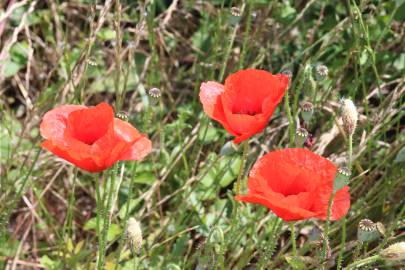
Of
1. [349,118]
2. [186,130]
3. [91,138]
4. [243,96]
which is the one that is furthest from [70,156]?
[186,130]

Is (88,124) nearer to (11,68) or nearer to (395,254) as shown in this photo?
(395,254)

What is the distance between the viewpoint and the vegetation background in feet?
5.39

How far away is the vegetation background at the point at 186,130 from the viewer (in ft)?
5.39

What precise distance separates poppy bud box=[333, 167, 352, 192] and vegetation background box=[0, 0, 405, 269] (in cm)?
26

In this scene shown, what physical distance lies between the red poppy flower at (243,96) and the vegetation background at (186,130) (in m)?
0.17

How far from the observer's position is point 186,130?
2.19 meters

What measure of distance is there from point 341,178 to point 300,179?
0.34ft

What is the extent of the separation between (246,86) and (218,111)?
0.07 m

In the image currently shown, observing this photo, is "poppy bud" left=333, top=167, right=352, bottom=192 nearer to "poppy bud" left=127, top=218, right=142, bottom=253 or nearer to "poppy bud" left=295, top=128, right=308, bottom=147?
"poppy bud" left=295, top=128, right=308, bottom=147

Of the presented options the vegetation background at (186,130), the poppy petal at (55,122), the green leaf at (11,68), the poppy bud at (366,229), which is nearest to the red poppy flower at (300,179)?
the poppy bud at (366,229)

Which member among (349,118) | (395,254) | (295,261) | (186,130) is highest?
(349,118)

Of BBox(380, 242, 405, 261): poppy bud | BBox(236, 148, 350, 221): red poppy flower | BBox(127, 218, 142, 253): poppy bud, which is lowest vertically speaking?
BBox(127, 218, 142, 253): poppy bud

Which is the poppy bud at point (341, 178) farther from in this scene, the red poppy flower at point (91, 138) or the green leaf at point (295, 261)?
the red poppy flower at point (91, 138)

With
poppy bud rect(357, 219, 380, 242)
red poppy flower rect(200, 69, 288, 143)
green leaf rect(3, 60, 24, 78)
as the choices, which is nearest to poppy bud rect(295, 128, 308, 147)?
red poppy flower rect(200, 69, 288, 143)
